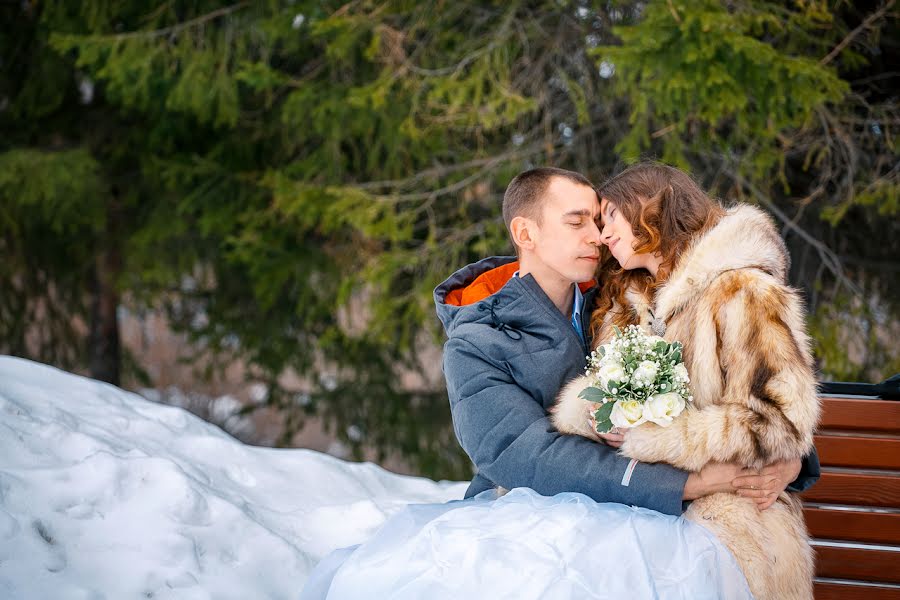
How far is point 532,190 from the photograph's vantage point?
3385mm

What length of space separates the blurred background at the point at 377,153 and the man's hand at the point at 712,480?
3.33 m

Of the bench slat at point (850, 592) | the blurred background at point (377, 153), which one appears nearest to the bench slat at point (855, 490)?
the bench slat at point (850, 592)

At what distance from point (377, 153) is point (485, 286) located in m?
5.01

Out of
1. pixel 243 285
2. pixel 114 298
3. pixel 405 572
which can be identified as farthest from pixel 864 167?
pixel 114 298

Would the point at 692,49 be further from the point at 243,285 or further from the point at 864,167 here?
the point at 243,285

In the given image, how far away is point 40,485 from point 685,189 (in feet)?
8.55

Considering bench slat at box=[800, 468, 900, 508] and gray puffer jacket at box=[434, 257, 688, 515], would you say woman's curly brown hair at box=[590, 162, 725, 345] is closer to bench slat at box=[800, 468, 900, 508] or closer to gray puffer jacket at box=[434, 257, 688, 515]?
gray puffer jacket at box=[434, 257, 688, 515]

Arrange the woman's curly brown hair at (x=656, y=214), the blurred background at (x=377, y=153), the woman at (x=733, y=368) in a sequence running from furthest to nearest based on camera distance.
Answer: the blurred background at (x=377, y=153) < the woman's curly brown hair at (x=656, y=214) < the woman at (x=733, y=368)

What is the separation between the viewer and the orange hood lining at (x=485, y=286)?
3439mm

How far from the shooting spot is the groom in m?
2.73

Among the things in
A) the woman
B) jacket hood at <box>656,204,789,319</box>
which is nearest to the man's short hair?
the woman

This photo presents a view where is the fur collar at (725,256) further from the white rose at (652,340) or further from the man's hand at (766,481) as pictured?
the man's hand at (766,481)

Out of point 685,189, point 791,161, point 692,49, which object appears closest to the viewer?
point 685,189

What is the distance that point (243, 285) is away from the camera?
33.1 feet
